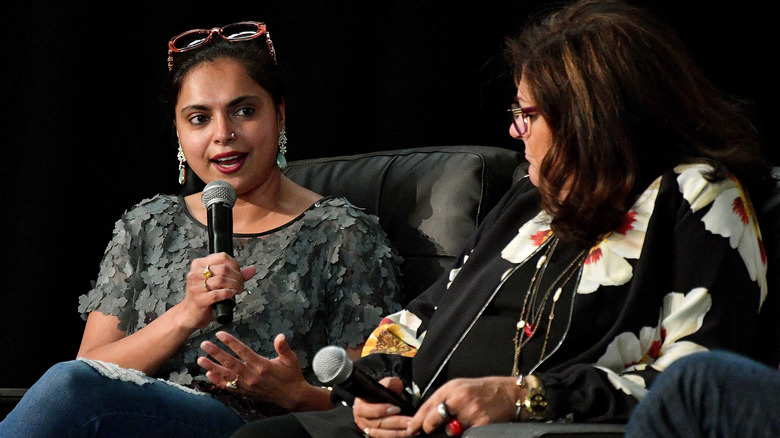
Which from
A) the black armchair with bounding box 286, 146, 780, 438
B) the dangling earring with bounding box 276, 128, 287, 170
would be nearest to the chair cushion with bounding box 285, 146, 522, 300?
the black armchair with bounding box 286, 146, 780, 438

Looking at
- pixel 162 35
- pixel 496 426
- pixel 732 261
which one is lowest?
pixel 496 426

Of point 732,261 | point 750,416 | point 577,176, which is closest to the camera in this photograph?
point 750,416

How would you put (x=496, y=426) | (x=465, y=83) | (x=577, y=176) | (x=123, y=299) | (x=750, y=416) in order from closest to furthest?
(x=750, y=416) → (x=496, y=426) → (x=577, y=176) → (x=123, y=299) → (x=465, y=83)

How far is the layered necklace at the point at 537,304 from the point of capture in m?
1.51

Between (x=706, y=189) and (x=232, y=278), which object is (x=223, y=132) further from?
(x=706, y=189)

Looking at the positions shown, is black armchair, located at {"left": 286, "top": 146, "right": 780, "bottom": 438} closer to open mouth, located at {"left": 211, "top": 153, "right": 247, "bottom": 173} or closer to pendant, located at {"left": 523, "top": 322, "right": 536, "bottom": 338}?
open mouth, located at {"left": 211, "top": 153, "right": 247, "bottom": 173}

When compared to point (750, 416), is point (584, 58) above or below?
above

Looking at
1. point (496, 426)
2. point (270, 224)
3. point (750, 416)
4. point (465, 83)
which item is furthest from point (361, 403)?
point (465, 83)

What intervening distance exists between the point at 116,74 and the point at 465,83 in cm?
95

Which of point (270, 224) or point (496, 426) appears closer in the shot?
point (496, 426)

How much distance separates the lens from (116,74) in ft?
8.89

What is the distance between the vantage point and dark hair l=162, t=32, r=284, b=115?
2.20 meters

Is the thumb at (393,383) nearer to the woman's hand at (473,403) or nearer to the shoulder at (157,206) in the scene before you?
the woman's hand at (473,403)

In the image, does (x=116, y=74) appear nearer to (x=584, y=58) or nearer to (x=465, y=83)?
(x=465, y=83)
